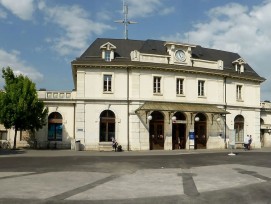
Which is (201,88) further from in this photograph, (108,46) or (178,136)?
(108,46)

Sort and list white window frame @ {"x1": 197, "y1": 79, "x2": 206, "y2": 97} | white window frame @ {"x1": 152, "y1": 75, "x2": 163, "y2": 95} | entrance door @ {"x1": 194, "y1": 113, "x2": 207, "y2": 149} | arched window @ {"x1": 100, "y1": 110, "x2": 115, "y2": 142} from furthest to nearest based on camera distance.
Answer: white window frame @ {"x1": 197, "y1": 79, "x2": 206, "y2": 97}, entrance door @ {"x1": 194, "y1": 113, "x2": 207, "y2": 149}, white window frame @ {"x1": 152, "y1": 75, "x2": 163, "y2": 95}, arched window @ {"x1": 100, "y1": 110, "x2": 115, "y2": 142}

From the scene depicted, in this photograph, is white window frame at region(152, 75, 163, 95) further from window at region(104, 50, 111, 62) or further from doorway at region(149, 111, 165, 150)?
window at region(104, 50, 111, 62)

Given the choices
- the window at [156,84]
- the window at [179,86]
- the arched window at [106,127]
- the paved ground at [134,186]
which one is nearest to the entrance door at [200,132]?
the window at [179,86]

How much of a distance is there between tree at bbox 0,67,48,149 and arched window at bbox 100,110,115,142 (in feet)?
18.6

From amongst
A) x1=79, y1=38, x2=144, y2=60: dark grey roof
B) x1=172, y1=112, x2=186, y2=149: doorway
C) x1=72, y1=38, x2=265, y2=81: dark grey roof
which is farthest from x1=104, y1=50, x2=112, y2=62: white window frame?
x1=172, y1=112, x2=186, y2=149: doorway

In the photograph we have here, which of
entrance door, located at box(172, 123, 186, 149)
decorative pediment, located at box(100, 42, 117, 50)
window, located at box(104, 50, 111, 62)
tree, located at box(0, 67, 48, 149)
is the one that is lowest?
entrance door, located at box(172, 123, 186, 149)

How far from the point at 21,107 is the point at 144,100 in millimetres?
11769

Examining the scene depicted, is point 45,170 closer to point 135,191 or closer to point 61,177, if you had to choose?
point 61,177

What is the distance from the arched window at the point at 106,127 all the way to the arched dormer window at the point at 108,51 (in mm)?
5358

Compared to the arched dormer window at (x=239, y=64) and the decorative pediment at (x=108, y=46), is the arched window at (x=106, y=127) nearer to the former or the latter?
the decorative pediment at (x=108, y=46)

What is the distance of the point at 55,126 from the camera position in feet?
129

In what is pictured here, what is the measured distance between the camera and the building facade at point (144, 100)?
3675cm

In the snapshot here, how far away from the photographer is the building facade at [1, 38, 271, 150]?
36.8 meters

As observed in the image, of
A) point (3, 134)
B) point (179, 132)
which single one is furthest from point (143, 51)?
point (3, 134)
